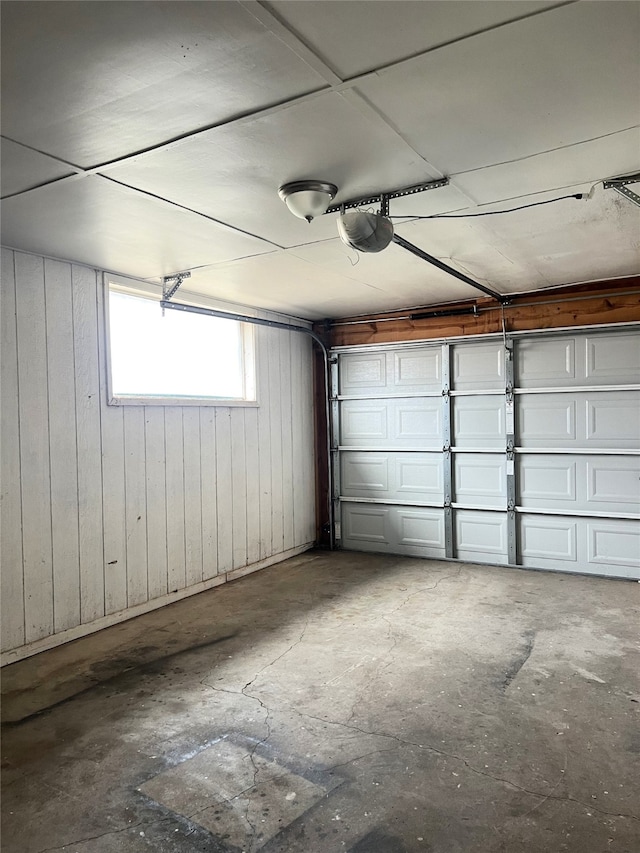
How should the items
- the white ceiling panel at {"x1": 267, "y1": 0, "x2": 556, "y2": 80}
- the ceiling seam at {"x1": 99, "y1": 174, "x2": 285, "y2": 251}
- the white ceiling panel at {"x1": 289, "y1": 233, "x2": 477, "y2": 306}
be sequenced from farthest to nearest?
the white ceiling panel at {"x1": 289, "y1": 233, "x2": 477, "y2": 306}, the ceiling seam at {"x1": 99, "y1": 174, "x2": 285, "y2": 251}, the white ceiling panel at {"x1": 267, "y1": 0, "x2": 556, "y2": 80}

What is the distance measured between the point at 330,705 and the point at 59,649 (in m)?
1.77

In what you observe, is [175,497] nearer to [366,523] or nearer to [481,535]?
[366,523]

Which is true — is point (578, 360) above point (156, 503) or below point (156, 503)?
above

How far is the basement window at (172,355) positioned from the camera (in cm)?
408

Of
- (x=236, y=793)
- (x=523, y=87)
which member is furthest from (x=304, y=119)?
(x=236, y=793)

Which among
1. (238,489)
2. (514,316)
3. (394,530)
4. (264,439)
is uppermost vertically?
(514,316)

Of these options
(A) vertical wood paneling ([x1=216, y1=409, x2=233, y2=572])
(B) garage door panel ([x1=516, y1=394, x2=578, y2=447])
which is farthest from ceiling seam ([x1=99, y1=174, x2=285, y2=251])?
(B) garage door panel ([x1=516, y1=394, x2=578, y2=447])

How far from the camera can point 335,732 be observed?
245cm

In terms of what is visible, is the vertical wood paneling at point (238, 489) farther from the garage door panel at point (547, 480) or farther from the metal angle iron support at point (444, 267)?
the garage door panel at point (547, 480)

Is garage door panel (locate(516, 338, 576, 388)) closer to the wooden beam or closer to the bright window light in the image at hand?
the wooden beam

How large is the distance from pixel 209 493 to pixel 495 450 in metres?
2.55

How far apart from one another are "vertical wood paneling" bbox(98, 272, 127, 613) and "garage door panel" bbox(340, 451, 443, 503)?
261 centimetres

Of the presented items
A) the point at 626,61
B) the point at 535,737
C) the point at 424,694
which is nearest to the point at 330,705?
the point at 424,694

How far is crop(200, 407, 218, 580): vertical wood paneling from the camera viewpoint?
15.3ft
